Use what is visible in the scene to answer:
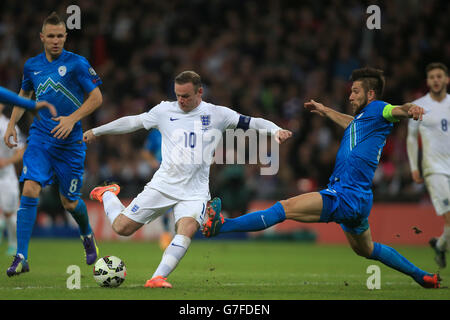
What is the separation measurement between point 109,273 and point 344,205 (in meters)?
2.39

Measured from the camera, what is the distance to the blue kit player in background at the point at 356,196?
7.06m

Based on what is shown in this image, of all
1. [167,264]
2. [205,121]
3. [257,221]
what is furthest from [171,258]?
[205,121]

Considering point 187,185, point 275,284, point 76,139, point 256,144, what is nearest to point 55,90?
point 76,139

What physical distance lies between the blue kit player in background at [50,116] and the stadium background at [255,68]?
8507 mm

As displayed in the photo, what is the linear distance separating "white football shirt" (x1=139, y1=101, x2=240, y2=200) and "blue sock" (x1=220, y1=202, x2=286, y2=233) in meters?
0.47

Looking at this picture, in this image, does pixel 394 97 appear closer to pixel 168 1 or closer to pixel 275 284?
pixel 168 1

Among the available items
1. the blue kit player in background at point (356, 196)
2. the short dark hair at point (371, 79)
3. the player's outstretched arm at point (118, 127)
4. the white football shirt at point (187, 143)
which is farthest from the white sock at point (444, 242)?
the player's outstretched arm at point (118, 127)

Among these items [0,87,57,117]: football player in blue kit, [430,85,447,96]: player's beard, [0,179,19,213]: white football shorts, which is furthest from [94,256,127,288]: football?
[0,179,19,213]: white football shorts

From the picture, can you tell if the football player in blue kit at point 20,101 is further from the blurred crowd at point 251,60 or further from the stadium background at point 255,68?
the blurred crowd at point 251,60

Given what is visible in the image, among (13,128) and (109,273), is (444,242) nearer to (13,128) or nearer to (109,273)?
(109,273)

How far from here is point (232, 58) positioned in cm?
1953

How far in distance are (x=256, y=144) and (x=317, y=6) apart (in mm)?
5556

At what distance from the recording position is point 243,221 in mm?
7180

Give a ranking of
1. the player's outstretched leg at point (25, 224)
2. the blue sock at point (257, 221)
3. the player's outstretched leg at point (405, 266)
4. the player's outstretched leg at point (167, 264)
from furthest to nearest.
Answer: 1. the player's outstretched leg at point (25, 224)
2. the player's outstretched leg at point (405, 266)
3. the blue sock at point (257, 221)
4. the player's outstretched leg at point (167, 264)
